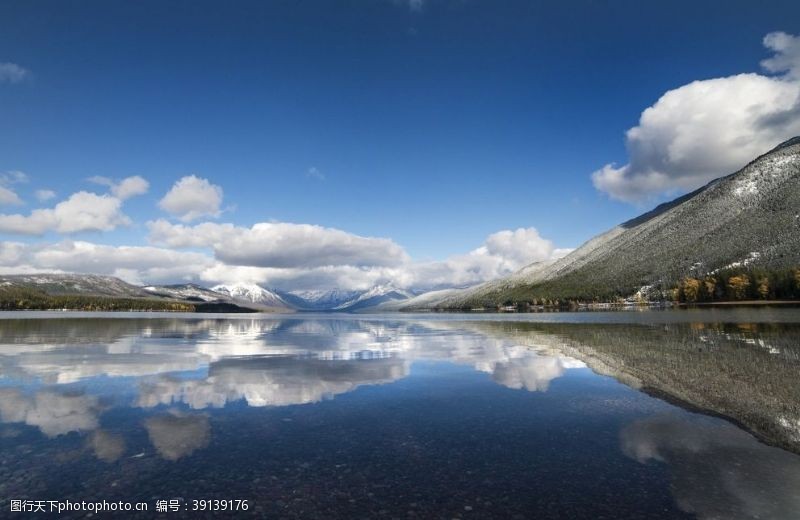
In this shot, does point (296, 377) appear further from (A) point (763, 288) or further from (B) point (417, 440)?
(A) point (763, 288)

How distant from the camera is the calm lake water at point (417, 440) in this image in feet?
36.9

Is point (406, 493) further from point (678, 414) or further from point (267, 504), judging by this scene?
point (678, 414)

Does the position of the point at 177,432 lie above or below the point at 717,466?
above

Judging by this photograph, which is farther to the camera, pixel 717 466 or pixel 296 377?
pixel 296 377

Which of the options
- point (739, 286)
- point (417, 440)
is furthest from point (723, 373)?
point (739, 286)

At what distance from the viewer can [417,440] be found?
16375mm

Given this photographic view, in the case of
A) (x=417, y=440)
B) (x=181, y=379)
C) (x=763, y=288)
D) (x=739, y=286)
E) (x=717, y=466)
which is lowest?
(x=717, y=466)

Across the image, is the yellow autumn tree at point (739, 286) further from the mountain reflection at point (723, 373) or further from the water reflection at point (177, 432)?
the water reflection at point (177, 432)

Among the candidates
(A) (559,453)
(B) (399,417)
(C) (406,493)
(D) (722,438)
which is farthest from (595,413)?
(C) (406,493)

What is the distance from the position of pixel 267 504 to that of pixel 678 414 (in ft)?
56.9

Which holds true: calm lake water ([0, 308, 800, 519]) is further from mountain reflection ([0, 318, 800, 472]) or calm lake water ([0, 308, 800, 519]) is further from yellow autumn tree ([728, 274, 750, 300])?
yellow autumn tree ([728, 274, 750, 300])

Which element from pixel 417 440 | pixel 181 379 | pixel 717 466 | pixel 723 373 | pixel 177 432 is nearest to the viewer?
pixel 717 466

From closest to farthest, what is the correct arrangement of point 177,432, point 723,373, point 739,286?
point 177,432 → point 723,373 → point 739,286

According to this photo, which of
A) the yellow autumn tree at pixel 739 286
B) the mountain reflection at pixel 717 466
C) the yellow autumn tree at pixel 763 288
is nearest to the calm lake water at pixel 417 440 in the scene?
the mountain reflection at pixel 717 466
